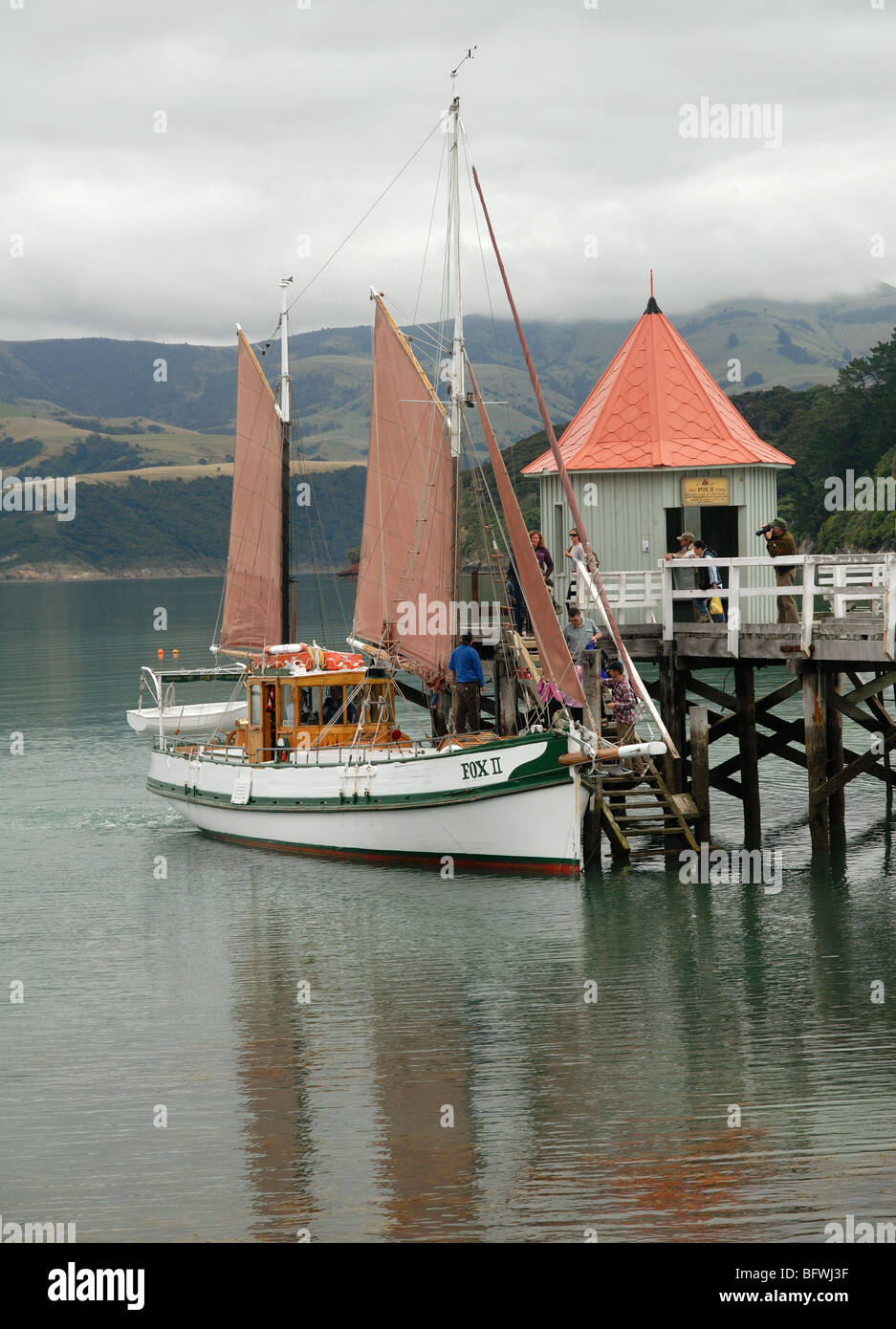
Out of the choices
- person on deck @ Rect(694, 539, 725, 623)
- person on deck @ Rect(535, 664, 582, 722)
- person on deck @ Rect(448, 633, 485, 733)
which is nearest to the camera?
person on deck @ Rect(535, 664, 582, 722)

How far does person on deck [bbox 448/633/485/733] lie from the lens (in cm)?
2775

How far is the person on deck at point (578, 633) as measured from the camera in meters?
27.2

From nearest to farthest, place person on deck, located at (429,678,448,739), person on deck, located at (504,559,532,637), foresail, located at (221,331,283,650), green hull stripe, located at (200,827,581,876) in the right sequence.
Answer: green hull stripe, located at (200,827,581,876)
person on deck, located at (504,559,532,637)
person on deck, located at (429,678,448,739)
foresail, located at (221,331,283,650)

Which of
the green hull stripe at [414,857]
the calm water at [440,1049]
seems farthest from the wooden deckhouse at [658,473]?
the green hull stripe at [414,857]

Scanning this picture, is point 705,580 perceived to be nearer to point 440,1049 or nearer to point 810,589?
point 810,589

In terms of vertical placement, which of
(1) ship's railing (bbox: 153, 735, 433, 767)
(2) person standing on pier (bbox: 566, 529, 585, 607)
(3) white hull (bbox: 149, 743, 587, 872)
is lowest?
(3) white hull (bbox: 149, 743, 587, 872)

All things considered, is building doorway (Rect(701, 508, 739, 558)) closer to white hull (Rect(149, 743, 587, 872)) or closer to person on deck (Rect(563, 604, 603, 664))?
person on deck (Rect(563, 604, 603, 664))

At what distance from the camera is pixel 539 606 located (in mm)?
24891

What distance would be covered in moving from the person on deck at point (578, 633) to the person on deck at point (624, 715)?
79cm

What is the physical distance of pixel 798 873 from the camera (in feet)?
86.9

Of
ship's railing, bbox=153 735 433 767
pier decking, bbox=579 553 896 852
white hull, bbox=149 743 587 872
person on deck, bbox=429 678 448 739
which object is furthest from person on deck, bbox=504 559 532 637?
white hull, bbox=149 743 587 872

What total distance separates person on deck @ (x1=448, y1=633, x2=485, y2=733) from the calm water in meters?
3.00

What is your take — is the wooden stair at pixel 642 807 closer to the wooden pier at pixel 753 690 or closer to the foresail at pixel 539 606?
the wooden pier at pixel 753 690

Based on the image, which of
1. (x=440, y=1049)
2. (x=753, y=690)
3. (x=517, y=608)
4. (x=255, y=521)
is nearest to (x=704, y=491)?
(x=517, y=608)
